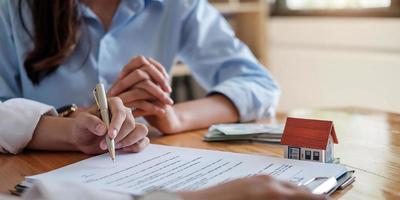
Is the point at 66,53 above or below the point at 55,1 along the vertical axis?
below

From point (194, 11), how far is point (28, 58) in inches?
16.2

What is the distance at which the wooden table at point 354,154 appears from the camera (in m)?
0.62

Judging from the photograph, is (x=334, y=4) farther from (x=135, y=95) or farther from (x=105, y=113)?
(x=105, y=113)

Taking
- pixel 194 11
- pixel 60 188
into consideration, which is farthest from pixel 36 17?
pixel 60 188

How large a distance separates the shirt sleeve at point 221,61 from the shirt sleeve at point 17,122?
0.41m

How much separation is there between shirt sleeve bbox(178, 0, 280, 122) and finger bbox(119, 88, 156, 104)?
224mm

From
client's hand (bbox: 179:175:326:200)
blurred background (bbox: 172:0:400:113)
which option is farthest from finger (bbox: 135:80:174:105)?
blurred background (bbox: 172:0:400:113)

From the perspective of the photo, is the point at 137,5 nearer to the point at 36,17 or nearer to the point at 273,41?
the point at 36,17

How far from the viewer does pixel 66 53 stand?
3.63 feet

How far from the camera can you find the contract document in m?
0.61

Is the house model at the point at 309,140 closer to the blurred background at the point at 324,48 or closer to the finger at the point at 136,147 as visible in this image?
the finger at the point at 136,147

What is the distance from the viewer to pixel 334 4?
247 cm

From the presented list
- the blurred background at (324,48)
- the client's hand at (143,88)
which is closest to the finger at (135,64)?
the client's hand at (143,88)

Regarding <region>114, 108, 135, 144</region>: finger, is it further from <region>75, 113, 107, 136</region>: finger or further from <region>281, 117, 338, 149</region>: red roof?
<region>281, 117, 338, 149</region>: red roof
